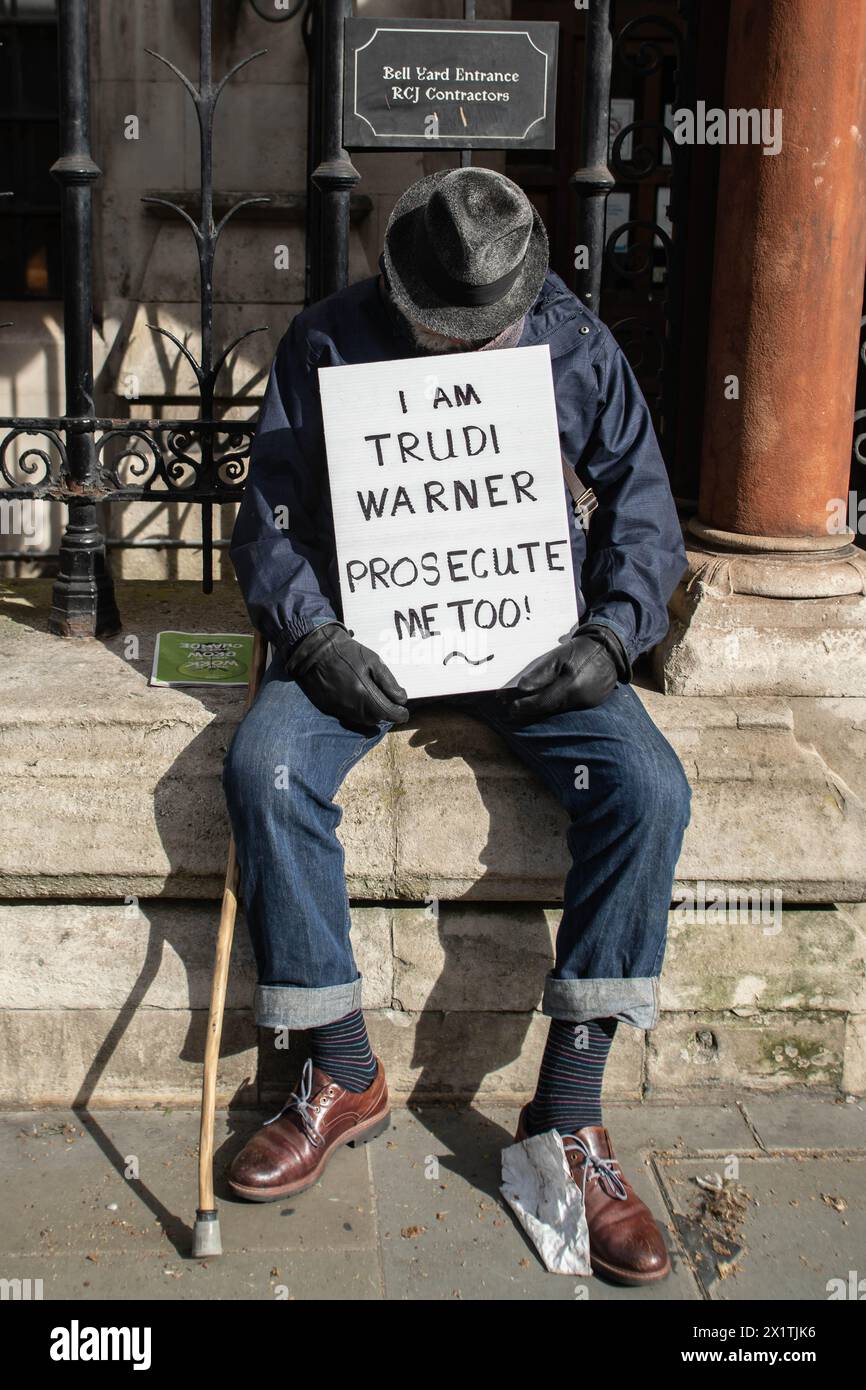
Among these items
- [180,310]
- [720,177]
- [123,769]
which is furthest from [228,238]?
[123,769]

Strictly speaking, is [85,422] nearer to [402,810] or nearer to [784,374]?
[402,810]

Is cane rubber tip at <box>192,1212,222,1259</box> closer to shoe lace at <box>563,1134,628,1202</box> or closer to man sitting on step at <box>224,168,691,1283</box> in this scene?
man sitting on step at <box>224,168,691,1283</box>

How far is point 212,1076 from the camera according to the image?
263 centimetres

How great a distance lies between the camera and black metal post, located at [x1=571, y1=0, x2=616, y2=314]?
337 cm

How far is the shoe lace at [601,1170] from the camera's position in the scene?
2635 millimetres

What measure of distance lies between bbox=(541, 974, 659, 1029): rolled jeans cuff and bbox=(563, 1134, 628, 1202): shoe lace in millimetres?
237

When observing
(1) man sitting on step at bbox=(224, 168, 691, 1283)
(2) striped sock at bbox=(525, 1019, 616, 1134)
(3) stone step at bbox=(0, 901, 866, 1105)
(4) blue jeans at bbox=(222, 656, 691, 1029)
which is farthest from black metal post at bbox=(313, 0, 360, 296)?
(2) striped sock at bbox=(525, 1019, 616, 1134)

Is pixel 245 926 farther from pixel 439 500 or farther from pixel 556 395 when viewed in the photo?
pixel 556 395

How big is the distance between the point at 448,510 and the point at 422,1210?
1.43 metres

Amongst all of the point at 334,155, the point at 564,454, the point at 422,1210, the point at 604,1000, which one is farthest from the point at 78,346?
the point at 422,1210

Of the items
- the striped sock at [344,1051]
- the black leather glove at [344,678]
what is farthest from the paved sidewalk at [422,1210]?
the black leather glove at [344,678]

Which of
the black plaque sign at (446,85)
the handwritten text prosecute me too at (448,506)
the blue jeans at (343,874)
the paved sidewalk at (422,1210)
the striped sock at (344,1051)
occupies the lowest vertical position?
the paved sidewalk at (422,1210)

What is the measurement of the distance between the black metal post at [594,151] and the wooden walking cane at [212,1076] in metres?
1.72

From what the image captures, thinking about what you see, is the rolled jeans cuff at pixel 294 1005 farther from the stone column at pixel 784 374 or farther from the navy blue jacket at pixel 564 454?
the stone column at pixel 784 374
